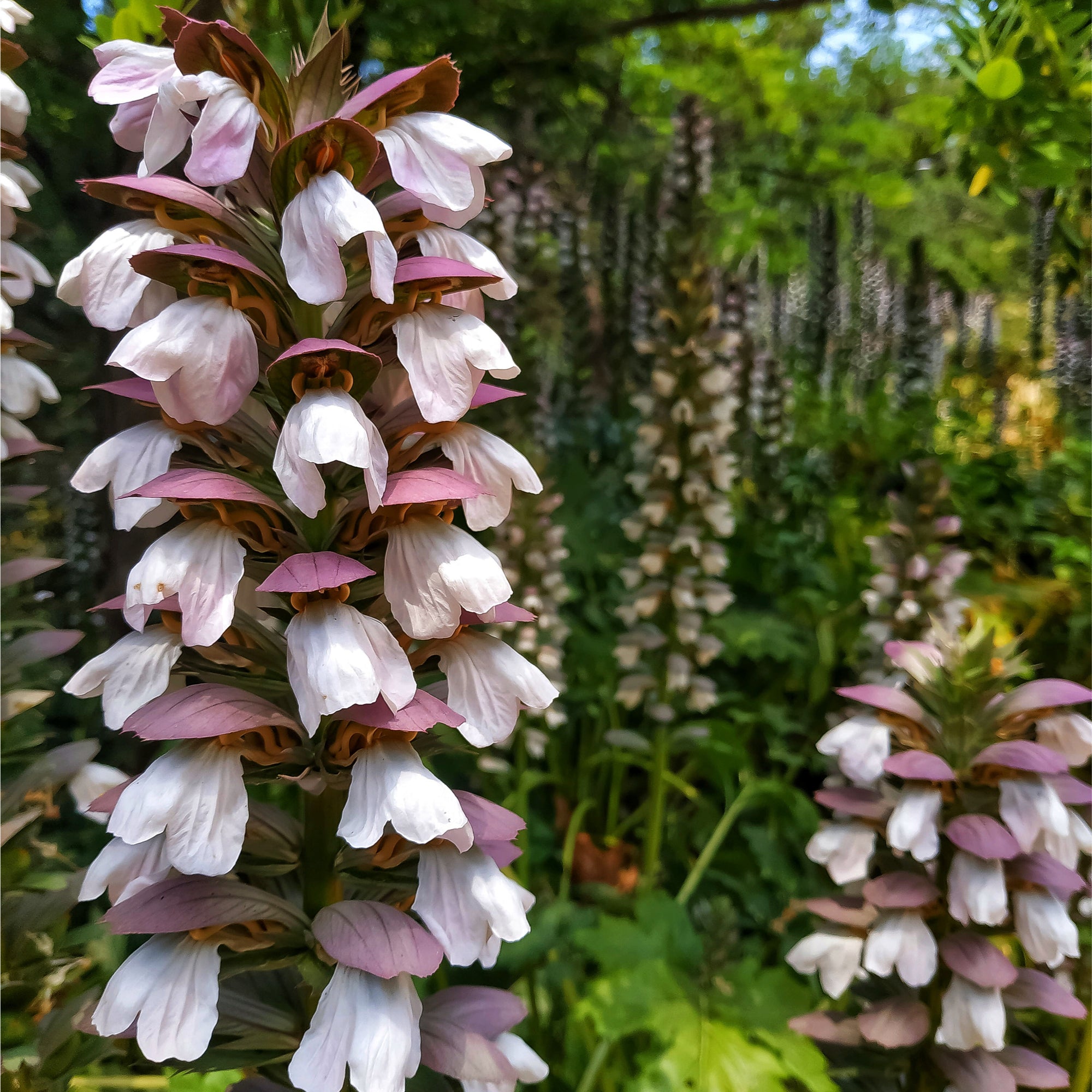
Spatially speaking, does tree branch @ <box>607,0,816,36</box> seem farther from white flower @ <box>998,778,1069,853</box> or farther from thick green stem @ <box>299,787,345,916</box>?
thick green stem @ <box>299,787,345,916</box>

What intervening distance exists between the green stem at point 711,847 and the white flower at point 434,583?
1.69m

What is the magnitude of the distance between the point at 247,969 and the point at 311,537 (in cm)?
36

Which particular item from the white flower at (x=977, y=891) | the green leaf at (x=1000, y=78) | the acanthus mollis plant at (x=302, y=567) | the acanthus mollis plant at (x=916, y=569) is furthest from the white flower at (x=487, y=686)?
the acanthus mollis plant at (x=916, y=569)

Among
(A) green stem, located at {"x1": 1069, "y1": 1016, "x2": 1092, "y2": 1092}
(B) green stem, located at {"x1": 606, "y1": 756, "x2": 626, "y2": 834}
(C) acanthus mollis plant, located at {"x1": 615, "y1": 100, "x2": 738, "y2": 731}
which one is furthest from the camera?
(B) green stem, located at {"x1": 606, "y1": 756, "x2": 626, "y2": 834}

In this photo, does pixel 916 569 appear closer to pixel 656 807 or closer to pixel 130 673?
pixel 656 807

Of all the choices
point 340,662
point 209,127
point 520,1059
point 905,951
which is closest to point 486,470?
point 340,662

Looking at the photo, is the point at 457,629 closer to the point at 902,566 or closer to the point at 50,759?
the point at 50,759

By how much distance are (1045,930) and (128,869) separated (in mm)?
1167

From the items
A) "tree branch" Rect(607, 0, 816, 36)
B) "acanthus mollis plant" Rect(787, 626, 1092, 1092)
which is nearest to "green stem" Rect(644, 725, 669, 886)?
"acanthus mollis plant" Rect(787, 626, 1092, 1092)

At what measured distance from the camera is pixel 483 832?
2.26ft

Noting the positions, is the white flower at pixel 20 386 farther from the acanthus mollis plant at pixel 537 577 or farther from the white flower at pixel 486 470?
the acanthus mollis plant at pixel 537 577

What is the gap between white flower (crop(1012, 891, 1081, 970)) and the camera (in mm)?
1054

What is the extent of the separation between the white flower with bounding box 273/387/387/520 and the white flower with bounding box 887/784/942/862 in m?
0.91

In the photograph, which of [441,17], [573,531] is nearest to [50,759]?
[573,531]
